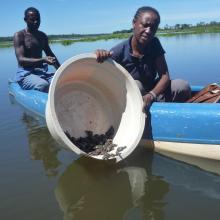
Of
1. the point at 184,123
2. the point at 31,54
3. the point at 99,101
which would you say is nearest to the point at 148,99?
the point at 184,123

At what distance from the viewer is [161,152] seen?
4.18 metres

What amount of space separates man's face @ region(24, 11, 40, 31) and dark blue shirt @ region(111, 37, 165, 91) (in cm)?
257

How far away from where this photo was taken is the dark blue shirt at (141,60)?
13.8ft

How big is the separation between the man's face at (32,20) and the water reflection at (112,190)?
10.1 feet

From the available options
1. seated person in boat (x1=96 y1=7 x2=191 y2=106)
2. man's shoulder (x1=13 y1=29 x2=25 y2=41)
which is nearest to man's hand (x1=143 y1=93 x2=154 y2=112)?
seated person in boat (x1=96 y1=7 x2=191 y2=106)

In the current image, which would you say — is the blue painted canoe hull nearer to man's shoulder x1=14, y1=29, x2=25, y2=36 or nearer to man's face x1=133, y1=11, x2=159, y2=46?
man's face x1=133, y1=11, x2=159, y2=46

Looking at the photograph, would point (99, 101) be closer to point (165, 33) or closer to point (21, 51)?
point (21, 51)

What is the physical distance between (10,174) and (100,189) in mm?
1000

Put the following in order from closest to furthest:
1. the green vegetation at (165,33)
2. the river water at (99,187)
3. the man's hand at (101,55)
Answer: the river water at (99,187), the man's hand at (101,55), the green vegetation at (165,33)

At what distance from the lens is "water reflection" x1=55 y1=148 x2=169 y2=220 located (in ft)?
10.0

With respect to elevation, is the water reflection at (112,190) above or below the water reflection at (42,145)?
above

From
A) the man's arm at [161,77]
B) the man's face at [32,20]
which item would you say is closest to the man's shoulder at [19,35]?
the man's face at [32,20]

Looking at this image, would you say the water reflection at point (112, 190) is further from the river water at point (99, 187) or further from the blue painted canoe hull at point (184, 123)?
the blue painted canoe hull at point (184, 123)

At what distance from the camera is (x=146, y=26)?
156 inches
